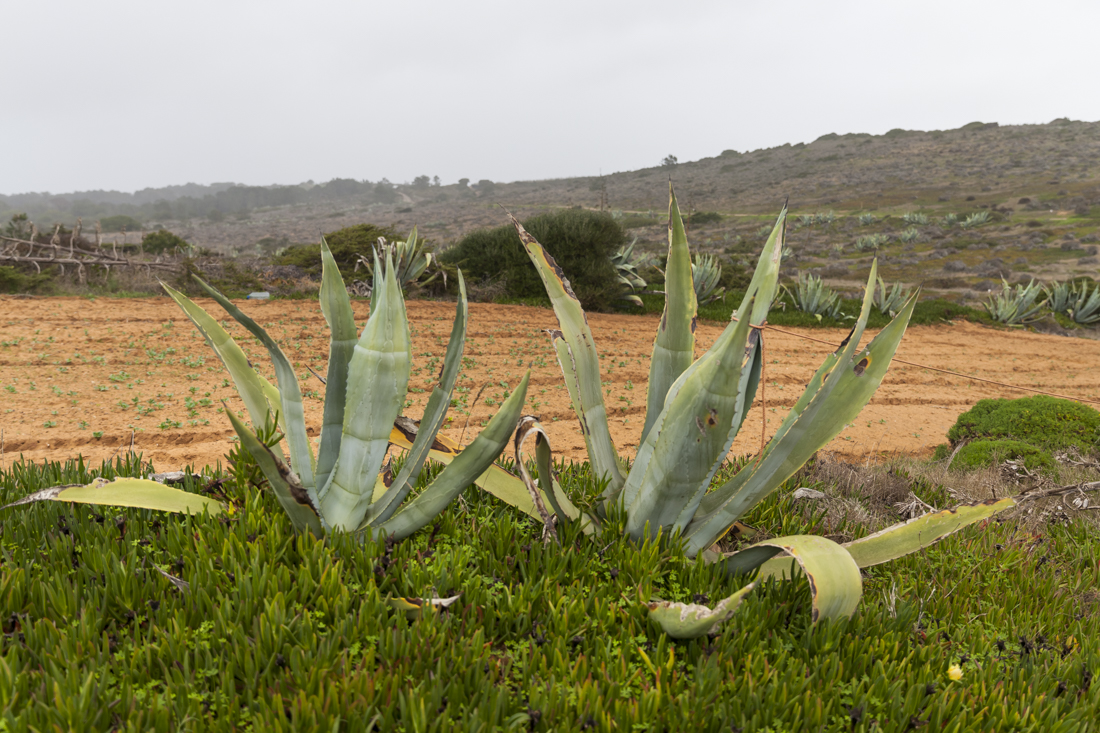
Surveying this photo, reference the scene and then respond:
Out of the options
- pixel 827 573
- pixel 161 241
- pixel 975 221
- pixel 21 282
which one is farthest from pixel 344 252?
pixel 975 221

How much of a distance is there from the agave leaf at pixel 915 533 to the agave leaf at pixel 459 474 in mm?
1316

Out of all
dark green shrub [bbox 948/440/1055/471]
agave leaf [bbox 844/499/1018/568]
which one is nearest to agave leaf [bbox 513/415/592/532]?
agave leaf [bbox 844/499/1018/568]

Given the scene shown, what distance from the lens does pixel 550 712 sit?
153cm

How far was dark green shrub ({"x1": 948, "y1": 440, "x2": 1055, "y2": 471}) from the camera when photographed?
5000mm

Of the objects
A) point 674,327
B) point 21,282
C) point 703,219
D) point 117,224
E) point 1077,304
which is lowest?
point 1077,304

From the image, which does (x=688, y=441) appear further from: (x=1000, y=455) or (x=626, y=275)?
(x=626, y=275)

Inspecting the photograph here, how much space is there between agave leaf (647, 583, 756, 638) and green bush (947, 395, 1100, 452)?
5.27 metres

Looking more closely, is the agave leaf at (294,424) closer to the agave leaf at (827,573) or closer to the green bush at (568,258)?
the agave leaf at (827,573)

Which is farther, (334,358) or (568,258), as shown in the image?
(568,258)

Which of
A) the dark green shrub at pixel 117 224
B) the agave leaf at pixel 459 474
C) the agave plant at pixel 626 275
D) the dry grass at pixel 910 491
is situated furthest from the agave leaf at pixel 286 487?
the dark green shrub at pixel 117 224

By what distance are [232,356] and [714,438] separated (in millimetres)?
1810

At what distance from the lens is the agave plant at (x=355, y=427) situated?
2.10 m

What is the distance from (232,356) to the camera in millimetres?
2340

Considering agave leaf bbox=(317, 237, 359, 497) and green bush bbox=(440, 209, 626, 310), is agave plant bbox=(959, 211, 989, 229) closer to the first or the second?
green bush bbox=(440, 209, 626, 310)
